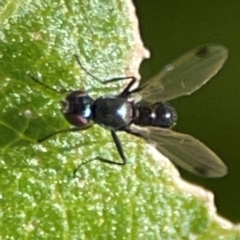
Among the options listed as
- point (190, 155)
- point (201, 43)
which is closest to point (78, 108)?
point (190, 155)

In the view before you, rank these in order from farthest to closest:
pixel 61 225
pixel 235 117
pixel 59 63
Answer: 1. pixel 235 117
2. pixel 59 63
3. pixel 61 225

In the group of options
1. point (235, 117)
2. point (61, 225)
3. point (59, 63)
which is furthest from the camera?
point (235, 117)

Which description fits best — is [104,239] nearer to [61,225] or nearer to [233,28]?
[61,225]

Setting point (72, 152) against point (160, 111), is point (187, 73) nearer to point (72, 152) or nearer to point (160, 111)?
point (160, 111)

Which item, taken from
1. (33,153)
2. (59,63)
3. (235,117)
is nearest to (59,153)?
(33,153)

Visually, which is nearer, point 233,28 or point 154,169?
point 154,169

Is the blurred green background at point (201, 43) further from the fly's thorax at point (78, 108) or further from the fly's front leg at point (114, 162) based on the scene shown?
the fly's front leg at point (114, 162)

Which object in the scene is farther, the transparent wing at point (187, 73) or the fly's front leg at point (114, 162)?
the transparent wing at point (187, 73)

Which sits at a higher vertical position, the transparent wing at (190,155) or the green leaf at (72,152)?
the green leaf at (72,152)

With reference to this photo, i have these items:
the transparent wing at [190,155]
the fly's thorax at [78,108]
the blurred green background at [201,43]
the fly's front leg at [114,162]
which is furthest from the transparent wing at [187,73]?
the blurred green background at [201,43]
